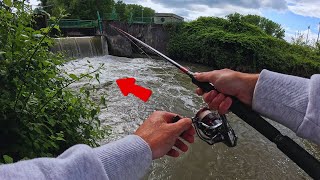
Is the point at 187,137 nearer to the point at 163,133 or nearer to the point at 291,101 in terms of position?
the point at 163,133

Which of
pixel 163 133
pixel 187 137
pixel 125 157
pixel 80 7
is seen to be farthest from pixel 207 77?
pixel 80 7

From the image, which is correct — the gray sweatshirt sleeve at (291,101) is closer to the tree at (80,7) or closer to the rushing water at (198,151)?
the rushing water at (198,151)

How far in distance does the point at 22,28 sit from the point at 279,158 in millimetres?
6015

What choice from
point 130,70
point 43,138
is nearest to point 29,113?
point 43,138

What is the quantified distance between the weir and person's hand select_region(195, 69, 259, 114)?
13569mm

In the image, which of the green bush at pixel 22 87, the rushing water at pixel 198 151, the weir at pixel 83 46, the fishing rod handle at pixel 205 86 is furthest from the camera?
the weir at pixel 83 46

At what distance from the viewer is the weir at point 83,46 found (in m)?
15.3

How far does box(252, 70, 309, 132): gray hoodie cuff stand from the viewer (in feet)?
4.92

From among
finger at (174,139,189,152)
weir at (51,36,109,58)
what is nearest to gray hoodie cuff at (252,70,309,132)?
finger at (174,139,189,152)

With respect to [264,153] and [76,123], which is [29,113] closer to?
[76,123]

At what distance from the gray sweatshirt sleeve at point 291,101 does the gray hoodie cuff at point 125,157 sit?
28.8 inches

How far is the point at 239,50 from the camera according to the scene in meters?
19.7

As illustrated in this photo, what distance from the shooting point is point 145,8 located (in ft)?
281

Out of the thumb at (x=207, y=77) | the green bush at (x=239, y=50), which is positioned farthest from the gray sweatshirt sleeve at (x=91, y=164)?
the green bush at (x=239, y=50)
